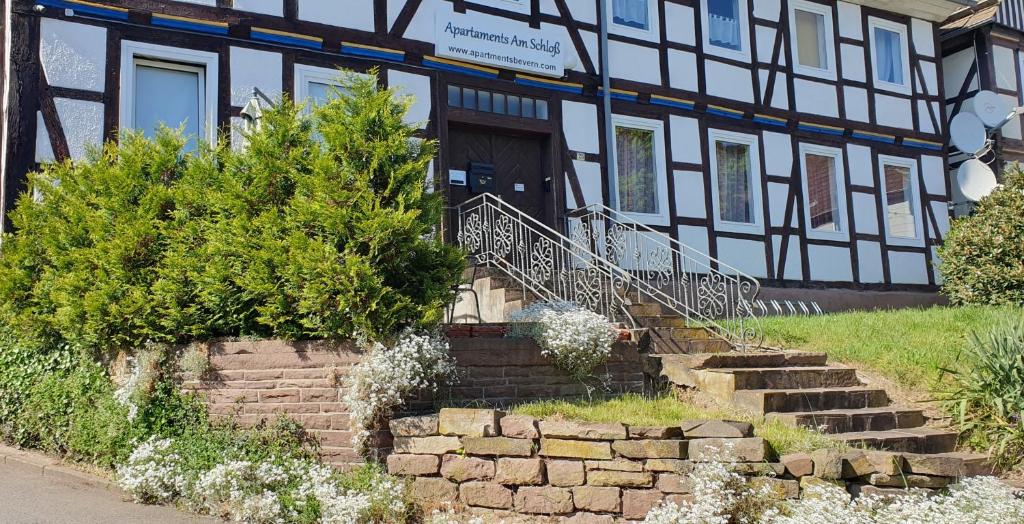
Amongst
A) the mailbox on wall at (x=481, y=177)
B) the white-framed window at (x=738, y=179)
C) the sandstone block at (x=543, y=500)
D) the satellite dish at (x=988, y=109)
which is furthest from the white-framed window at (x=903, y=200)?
the sandstone block at (x=543, y=500)

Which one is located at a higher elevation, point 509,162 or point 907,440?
point 509,162

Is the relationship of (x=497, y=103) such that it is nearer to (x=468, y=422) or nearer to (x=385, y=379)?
(x=385, y=379)

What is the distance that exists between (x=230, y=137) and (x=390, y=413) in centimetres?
465

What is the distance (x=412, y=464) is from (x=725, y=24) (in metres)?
10.7

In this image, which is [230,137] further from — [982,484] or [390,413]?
[982,484]

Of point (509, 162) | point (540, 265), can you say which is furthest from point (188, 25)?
point (540, 265)

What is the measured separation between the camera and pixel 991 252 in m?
13.4

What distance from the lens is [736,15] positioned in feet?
49.0

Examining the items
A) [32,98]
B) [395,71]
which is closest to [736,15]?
[395,71]

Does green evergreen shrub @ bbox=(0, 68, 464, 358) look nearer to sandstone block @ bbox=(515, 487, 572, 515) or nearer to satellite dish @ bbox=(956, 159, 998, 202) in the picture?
sandstone block @ bbox=(515, 487, 572, 515)

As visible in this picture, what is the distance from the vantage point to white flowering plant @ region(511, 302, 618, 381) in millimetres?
7320

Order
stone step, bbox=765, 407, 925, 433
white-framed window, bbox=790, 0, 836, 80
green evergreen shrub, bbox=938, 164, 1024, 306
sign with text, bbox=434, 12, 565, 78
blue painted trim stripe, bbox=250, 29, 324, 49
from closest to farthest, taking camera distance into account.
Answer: stone step, bbox=765, 407, 925, 433
blue painted trim stripe, bbox=250, 29, 324, 49
sign with text, bbox=434, 12, 565, 78
green evergreen shrub, bbox=938, 164, 1024, 306
white-framed window, bbox=790, 0, 836, 80

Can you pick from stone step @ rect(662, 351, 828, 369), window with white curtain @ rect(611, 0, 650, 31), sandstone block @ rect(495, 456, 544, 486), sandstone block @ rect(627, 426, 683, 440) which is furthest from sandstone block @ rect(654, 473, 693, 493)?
window with white curtain @ rect(611, 0, 650, 31)

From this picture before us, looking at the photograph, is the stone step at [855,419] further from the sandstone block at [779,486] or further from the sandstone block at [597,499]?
the sandstone block at [597,499]
